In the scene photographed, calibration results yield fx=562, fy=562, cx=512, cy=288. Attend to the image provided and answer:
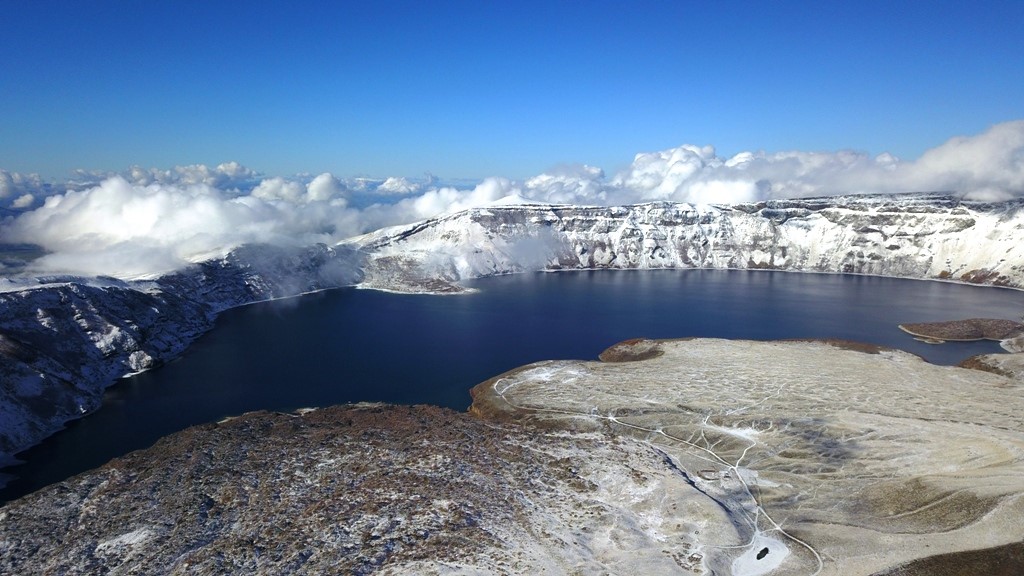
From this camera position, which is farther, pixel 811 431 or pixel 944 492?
pixel 811 431

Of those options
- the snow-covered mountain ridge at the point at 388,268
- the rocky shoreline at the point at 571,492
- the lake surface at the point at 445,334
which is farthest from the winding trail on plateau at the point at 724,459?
the snow-covered mountain ridge at the point at 388,268

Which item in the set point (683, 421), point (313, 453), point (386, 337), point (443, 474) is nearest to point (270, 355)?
point (386, 337)

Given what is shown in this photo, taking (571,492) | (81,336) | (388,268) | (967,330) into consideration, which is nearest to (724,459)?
(571,492)

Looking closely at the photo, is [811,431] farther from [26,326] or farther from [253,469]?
[26,326]

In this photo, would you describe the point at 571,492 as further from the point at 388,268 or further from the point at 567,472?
the point at 388,268

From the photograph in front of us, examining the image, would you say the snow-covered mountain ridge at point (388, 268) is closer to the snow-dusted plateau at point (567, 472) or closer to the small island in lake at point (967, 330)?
the snow-dusted plateau at point (567, 472)

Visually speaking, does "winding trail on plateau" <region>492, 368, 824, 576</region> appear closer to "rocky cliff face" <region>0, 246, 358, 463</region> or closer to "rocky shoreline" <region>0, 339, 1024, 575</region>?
"rocky shoreline" <region>0, 339, 1024, 575</region>
